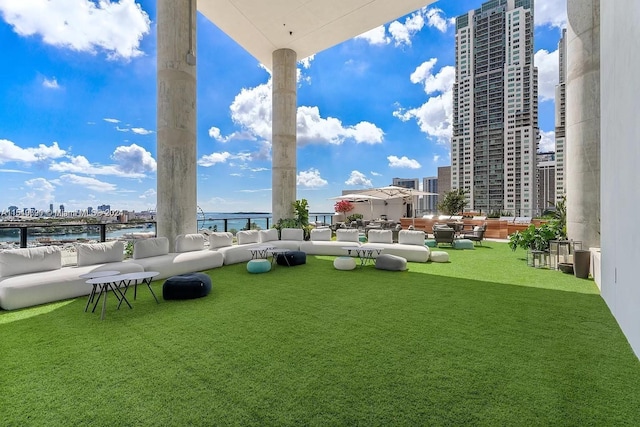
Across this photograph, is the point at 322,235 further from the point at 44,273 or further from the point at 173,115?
the point at 44,273

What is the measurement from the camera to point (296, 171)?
12.5 meters

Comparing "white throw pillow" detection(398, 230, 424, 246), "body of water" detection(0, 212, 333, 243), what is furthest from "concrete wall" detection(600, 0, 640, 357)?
"body of water" detection(0, 212, 333, 243)

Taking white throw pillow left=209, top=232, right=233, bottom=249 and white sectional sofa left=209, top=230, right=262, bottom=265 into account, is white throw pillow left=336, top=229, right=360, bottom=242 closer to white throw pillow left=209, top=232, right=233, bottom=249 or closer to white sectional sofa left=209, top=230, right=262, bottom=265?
white sectional sofa left=209, top=230, right=262, bottom=265

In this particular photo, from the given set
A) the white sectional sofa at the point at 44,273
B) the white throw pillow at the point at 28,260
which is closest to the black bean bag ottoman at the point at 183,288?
the white sectional sofa at the point at 44,273

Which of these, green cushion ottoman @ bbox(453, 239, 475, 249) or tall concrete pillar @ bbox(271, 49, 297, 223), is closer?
green cushion ottoman @ bbox(453, 239, 475, 249)

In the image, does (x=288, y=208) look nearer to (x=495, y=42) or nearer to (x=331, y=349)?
(x=331, y=349)

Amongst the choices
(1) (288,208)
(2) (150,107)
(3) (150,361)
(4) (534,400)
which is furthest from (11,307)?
(1) (288,208)

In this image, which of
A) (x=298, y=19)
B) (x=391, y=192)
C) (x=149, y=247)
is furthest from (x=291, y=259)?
(x=298, y=19)

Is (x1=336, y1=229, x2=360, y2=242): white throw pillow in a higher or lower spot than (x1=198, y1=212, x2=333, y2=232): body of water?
lower

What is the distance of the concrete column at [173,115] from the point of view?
7.59m

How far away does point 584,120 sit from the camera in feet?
21.0

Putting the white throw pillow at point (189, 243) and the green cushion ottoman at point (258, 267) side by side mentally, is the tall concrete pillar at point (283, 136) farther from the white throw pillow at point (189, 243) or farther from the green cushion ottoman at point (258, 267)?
the green cushion ottoman at point (258, 267)

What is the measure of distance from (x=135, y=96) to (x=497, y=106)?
47763 mm

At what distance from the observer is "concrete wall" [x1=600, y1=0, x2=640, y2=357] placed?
274cm
